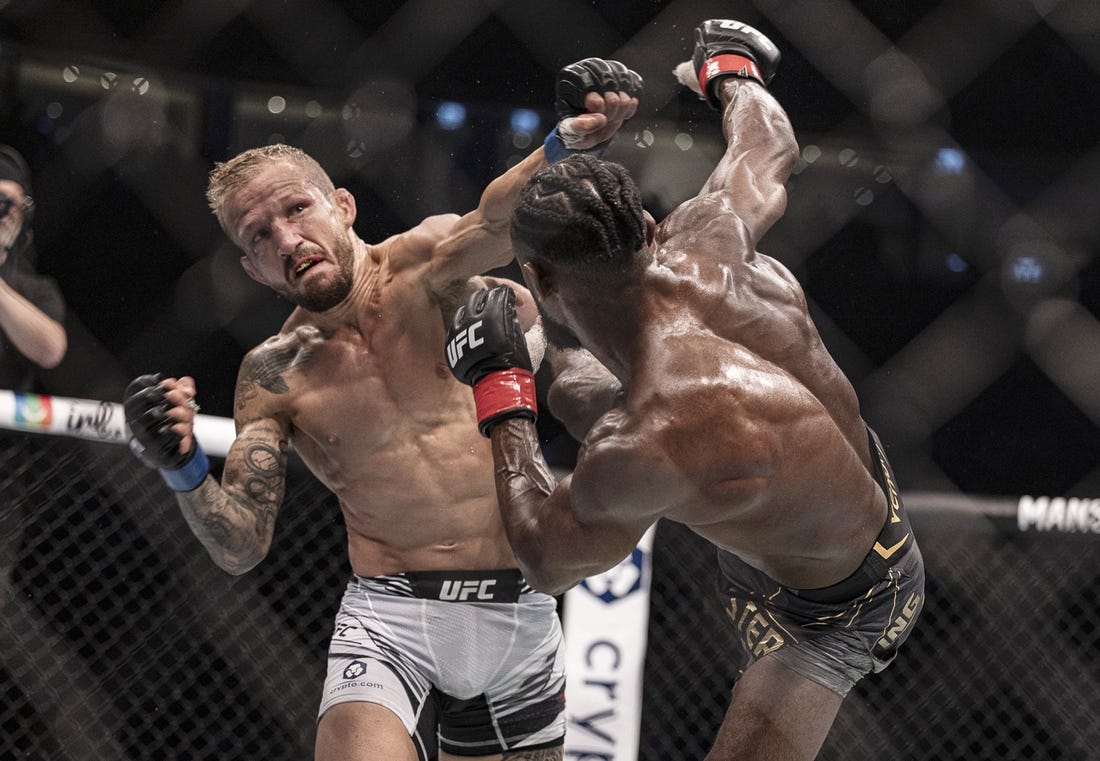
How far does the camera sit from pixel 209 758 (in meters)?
3.15

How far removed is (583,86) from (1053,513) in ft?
4.76

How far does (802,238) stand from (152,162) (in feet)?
6.51

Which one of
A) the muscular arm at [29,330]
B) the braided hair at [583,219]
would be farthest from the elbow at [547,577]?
the muscular arm at [29,330]

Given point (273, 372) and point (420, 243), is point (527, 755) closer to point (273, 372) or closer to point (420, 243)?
point (273, 372)

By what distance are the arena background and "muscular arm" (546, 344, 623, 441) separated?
1033 mm

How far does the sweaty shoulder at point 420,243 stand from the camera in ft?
7.29

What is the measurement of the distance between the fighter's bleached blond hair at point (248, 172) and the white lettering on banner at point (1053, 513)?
1585 mm

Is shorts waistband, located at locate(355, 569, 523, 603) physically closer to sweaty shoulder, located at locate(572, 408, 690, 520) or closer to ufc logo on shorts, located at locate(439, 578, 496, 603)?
ufc logo on shorts, located at locate(439, 578, 496, 603)

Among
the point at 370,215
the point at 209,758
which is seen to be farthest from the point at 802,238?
the point at 209,758

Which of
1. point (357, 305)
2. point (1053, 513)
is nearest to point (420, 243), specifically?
point (357, 305)

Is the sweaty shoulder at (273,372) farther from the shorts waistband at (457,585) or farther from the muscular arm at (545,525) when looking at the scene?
the muscular arm at (545,525)

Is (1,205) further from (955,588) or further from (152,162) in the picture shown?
(955,588)

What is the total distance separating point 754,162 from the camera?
1929 millimetres

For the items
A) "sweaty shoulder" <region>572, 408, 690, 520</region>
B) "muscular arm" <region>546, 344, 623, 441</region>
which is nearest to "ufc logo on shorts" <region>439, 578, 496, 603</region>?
"muscular arm" <region>546, 344, 623, 441</region>
